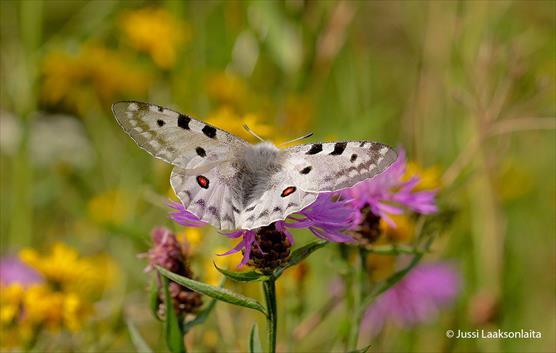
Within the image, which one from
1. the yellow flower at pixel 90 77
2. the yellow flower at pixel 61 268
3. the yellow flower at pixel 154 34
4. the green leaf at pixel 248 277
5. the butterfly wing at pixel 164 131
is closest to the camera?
the green leaf at pixel 248 277

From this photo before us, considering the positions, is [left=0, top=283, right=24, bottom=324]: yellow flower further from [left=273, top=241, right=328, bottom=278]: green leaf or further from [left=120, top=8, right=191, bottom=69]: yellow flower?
[left=120, top=8, right=191, bottom=69]: yellow flower

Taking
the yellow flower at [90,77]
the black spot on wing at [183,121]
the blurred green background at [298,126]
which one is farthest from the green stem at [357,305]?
the yellow flower at [90,77]

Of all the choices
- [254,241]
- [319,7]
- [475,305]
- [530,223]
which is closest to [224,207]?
[254,241]

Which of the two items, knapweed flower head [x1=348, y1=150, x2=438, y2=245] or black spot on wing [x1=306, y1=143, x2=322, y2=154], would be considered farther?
knapweed flower head [x1=348, y1=150, x2=438, y2=245]

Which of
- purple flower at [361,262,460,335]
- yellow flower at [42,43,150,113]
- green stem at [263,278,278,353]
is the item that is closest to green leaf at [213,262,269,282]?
green stem at [263,278,278,353]

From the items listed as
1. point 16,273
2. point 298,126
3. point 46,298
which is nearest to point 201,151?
point 46,298

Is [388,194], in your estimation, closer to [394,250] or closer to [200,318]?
[394,250]

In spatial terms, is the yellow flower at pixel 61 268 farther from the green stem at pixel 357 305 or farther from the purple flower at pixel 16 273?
the green stem at pixel 357 305
